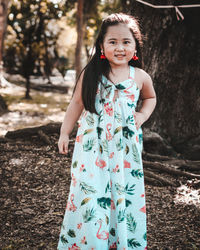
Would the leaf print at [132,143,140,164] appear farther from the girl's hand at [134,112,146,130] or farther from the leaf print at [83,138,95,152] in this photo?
the leaf print at [83,138,95,152]

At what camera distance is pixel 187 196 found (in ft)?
10.3

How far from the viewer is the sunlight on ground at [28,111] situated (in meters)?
6.46

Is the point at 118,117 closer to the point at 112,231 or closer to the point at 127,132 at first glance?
the point at 127,132

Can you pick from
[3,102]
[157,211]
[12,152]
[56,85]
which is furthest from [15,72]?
[157,211]

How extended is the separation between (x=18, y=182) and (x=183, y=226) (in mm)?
1821

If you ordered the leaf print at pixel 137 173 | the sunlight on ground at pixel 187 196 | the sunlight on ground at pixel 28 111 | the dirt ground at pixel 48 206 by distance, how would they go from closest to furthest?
the leaf print at pixel 137 173 < the dirt ground at pixel 48 206 < the sunlight on ground at pixel 187 196 < the sunlight on ground at pixel 28 111

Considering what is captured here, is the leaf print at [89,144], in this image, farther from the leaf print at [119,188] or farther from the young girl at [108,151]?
the leaf print at [119,188]

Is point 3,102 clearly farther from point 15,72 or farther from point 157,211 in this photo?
point 15,72

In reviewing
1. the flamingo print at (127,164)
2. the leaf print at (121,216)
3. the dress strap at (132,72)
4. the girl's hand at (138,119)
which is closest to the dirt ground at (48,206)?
the leaf print at (121,216)

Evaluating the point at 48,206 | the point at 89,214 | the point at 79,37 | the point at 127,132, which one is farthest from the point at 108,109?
the point at 79,37

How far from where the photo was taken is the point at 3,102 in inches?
302

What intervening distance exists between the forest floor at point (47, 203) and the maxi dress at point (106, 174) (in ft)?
1.59

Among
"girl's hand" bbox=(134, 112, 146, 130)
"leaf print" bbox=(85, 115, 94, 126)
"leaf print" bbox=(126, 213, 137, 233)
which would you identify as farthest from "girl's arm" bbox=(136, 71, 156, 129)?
"leaf print" bbox=(126, 213, 137, 233)

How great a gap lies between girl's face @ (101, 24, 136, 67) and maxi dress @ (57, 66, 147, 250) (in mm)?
139
